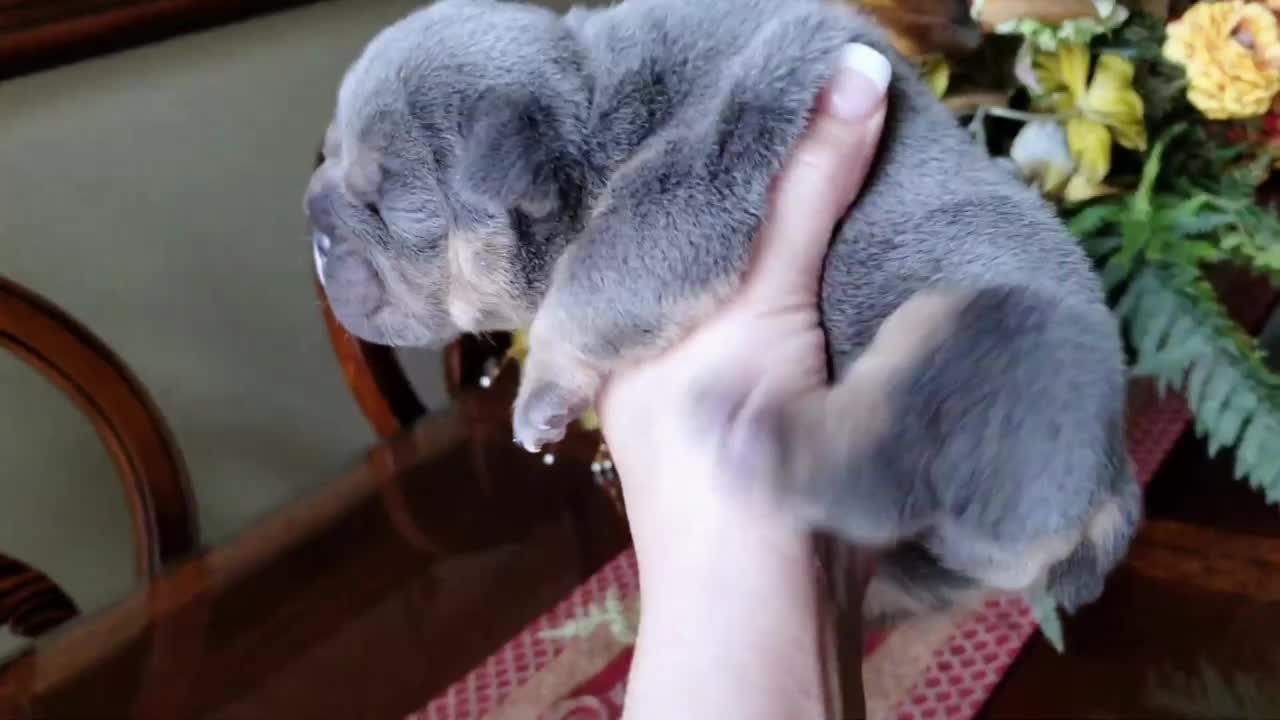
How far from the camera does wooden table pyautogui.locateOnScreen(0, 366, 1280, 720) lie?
81cm

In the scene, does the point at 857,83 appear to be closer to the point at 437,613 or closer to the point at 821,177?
the point at 821,177

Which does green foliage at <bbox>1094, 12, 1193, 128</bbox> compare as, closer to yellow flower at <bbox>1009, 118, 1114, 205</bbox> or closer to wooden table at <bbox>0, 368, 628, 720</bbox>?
yellow flower at <bbox>1009, 118, 1114, 205</bbox>

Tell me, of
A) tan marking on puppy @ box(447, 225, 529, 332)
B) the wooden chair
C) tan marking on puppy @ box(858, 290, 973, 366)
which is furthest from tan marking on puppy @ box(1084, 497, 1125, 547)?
the wooden chair

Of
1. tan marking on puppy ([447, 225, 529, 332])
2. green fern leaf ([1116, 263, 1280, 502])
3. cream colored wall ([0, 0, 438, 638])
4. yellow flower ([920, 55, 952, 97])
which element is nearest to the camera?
tan marking on puppy ([447, 225, 529, 332])

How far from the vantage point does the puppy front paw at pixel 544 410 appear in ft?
2.15

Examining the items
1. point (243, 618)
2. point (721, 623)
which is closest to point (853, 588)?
point (721, 623)

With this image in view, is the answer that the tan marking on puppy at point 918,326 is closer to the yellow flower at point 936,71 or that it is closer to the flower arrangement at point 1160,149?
the flower arrangement at point 1160,149

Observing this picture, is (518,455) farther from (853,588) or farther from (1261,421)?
(1261,421)

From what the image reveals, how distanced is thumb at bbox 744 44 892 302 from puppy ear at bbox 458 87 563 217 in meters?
0.12

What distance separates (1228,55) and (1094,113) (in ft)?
0.31

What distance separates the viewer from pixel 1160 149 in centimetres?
85

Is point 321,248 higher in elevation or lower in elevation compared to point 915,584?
higher

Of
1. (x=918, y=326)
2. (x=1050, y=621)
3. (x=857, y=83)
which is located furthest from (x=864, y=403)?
(x=1050, y=621)

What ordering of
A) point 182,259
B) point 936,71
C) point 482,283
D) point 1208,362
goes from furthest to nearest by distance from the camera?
point 182,259 < point 936,71 < point 1208,362 < point 482,283
